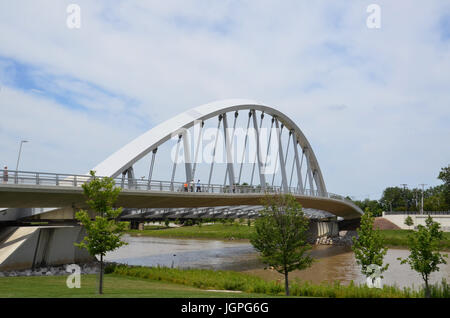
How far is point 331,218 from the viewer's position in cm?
6875

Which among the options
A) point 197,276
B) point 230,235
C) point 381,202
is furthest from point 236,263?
point 381,202

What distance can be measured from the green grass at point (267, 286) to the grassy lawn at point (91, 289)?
2.65ft

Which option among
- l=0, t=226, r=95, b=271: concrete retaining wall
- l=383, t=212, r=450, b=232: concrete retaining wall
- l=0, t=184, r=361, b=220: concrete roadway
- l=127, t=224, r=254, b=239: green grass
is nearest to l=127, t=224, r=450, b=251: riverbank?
l=127, t=224, r=254, b=239: green grass

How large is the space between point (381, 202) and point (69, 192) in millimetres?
125281

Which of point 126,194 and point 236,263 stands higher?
point 126,194

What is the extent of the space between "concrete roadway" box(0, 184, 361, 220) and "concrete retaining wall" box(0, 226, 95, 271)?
5.12 feet

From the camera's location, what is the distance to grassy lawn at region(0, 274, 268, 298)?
46.8 feet

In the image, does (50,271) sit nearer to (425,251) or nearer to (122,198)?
(122,198)

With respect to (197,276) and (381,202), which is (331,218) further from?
(381,202)

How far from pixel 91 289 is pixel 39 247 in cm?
920

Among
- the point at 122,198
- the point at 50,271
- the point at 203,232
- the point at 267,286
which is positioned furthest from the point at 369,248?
the point at 203,232

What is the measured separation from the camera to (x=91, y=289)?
16.5m
